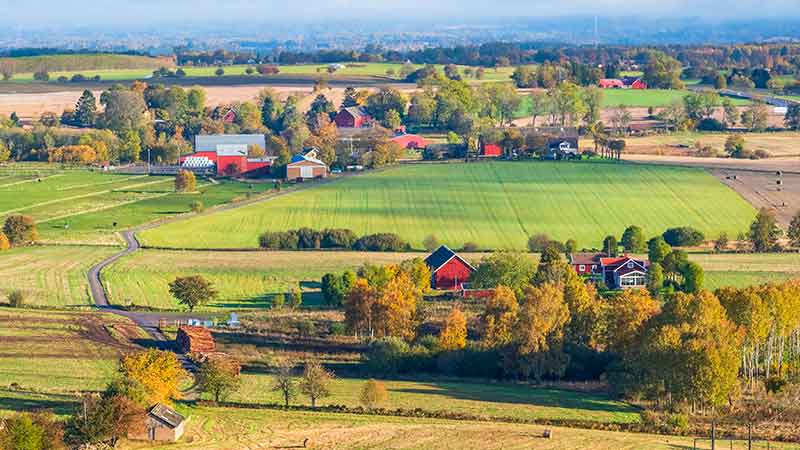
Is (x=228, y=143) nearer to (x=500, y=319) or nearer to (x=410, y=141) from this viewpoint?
(x=410, y=141)

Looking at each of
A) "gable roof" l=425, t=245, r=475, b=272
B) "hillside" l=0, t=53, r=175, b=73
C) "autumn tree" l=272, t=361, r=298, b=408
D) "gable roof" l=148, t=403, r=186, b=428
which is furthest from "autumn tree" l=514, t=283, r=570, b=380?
"hillside" l=0, t=53, r=175, b=73

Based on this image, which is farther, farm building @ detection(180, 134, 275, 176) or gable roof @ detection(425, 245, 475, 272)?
farm building @ detection(180, 134, 275, 176)

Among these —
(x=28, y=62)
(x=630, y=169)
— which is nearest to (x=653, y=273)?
(x=630, y=169)

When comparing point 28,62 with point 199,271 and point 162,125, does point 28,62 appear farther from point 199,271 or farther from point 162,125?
point 199,271

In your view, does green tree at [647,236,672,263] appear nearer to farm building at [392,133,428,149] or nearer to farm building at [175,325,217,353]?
farm building at [175,325,217,353]

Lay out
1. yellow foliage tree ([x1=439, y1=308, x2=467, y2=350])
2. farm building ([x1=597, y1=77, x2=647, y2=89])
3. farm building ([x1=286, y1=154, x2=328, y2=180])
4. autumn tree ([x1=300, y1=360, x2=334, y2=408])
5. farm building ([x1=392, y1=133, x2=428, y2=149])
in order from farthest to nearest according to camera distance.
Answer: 1. farm building ([x1=597, y1=77, x2=647, y2=89])
2. farm building ([x1=392, y1=133, x2=428, y2=149])
3. farm building ([x1=286, y1=154, x2=328, y2=180])
4. yellow foliage tree ([x1=439, y1=308, x2=467, y2=350])
5. autumn tree ([x1=300, y1=360, x2=334, y2=408])
